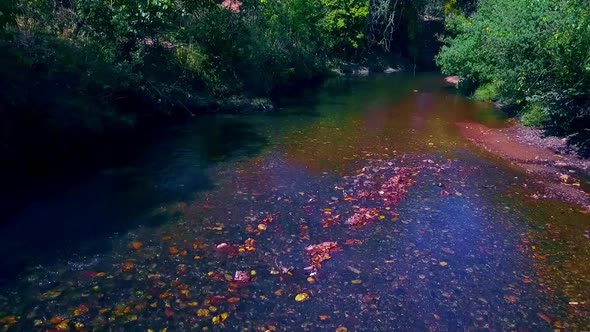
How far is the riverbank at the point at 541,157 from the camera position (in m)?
14.3

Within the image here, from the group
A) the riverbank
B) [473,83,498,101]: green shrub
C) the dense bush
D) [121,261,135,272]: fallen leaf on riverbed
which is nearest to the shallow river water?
[121,261,135,272]: fallen leaf on riverbed

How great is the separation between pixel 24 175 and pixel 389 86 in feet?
88.1

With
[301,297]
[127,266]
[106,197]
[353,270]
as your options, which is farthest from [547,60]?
[127,266]

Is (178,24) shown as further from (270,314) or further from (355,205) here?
(270,314)

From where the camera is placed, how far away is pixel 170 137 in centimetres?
1928

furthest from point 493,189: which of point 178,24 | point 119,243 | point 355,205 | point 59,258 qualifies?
point 178,24

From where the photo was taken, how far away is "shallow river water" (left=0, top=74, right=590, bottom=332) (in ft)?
26.5

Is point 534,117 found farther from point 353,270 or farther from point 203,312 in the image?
point 203,312

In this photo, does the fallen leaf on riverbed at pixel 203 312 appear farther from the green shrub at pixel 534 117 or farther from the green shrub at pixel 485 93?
the green shrub at pixel 485 93

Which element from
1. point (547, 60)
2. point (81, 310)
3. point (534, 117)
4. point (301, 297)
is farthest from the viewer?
point (534, 117)

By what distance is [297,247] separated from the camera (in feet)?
34.0

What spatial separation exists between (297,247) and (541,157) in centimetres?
1117

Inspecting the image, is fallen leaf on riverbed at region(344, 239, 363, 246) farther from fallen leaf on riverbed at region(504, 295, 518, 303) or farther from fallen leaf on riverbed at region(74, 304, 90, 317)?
fallen leaf on riverbed at region(74, 304, 90, 317)

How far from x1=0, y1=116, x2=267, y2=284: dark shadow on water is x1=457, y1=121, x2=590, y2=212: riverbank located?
8708 millimetres
